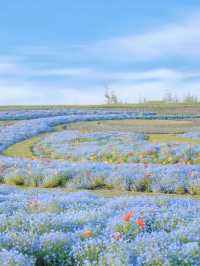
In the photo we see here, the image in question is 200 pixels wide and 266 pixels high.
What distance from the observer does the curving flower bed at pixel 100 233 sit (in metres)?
8.04

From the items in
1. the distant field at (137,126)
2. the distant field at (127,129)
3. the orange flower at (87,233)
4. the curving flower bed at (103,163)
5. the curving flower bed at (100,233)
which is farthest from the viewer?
the distant field at (137,126)

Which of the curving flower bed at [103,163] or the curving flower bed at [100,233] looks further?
the curving flower bed at [103,163]

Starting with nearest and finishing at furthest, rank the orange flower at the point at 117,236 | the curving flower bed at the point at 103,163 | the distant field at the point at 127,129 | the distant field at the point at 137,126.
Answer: the orange flower at the point at 117,236, the curving flower bed at the point at 103,163, the distant field at the point at 127,129, the distant field at the point at 137,126

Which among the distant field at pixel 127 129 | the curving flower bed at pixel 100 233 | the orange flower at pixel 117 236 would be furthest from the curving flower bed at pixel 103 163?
the orange flower at pixel 117 236

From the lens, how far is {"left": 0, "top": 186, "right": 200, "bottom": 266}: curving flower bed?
26.4ft

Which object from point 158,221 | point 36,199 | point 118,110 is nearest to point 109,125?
point 118,110

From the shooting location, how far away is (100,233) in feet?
30.7

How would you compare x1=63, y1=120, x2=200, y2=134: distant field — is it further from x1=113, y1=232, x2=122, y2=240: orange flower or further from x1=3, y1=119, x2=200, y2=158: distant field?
x1=113, y1=232, x2=122, y2=240: orange flower

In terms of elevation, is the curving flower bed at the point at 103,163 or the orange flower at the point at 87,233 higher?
the orange flower at the point at 87,233

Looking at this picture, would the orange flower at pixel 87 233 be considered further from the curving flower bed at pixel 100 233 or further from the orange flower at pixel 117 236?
the orange flower at pixel 117 236

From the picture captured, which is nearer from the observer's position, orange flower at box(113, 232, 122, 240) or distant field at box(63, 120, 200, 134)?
orange flower at box(113, 232, 122, 240)

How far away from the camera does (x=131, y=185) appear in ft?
55.2

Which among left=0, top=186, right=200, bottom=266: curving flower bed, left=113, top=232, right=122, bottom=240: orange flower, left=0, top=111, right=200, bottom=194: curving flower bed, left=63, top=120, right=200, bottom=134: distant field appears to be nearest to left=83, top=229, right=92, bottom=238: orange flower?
left=0, top=186, right=200, bottom=266: curving flower bed

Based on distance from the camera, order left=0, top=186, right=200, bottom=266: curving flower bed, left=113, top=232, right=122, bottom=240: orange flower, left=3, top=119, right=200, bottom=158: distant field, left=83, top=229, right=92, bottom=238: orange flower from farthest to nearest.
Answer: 1. left=3, top=119, right=200, bottom=158: distant field
2. left=83, top=229, right=92, bottom=238: orange flower
3. left=113, top=232, right=122, bottom=240: orange flower
4. left=0, top=186, right=200, bottom=266: curving flower bed
